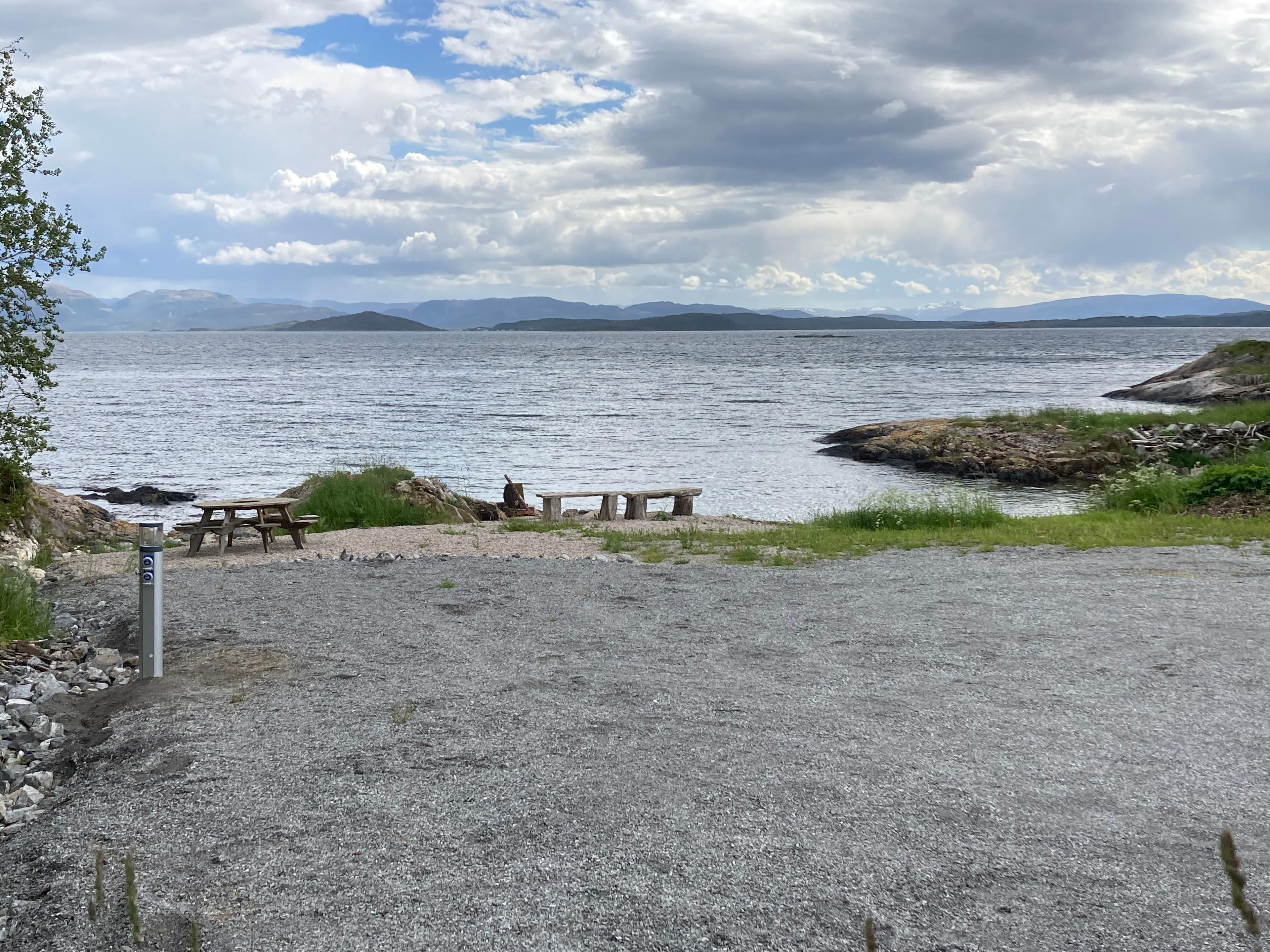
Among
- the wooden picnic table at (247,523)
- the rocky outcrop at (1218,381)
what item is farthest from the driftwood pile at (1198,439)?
the wooden picnic table at (247,523)

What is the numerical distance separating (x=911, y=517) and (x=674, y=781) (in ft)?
Answer: 34.1

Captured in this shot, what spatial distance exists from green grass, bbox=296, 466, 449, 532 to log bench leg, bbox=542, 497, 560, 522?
1625 mm

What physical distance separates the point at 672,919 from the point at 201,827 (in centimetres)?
217

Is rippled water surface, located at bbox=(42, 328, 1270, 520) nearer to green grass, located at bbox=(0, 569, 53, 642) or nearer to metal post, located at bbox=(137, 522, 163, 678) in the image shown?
green grass, located at bbox=(0, 569, 53, 642)

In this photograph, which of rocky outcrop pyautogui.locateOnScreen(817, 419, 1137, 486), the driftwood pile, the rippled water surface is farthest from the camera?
the rippled water surface

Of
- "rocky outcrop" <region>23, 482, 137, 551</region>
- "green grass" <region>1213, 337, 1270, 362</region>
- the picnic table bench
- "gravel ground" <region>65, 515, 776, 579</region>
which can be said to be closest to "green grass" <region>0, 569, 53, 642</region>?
"gravel ground" <region>65, 515, 776, 579</region>

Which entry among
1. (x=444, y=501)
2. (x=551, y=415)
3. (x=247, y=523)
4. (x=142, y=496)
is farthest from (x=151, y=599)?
(x=551, y=415)

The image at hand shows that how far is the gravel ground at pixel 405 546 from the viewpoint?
12227 mm

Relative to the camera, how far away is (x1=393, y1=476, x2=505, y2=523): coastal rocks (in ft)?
56.3

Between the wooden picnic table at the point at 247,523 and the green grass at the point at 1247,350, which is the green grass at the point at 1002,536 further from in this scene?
the green grass at the point at 1247,350

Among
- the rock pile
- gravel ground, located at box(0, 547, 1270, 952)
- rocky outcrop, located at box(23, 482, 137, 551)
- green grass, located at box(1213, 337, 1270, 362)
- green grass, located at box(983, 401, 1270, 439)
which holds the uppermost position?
green grass, located at box(1213, 337, 1270, 362)

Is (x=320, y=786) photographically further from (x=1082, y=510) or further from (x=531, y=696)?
(x=1082, y=510)

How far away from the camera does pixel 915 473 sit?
2759 centimetres

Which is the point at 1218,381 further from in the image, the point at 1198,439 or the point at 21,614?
the point at 21,614
